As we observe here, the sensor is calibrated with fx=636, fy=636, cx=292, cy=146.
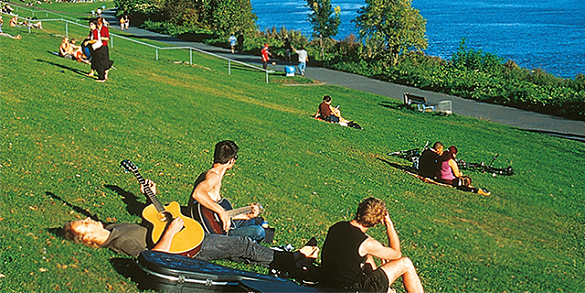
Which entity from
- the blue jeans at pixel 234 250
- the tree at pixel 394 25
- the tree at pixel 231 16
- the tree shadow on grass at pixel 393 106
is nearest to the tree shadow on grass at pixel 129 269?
the blue jeans at pixel 234 250

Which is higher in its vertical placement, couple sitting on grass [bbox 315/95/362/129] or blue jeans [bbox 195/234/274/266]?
couple sitting on grass [bbox 315/95/362/129]

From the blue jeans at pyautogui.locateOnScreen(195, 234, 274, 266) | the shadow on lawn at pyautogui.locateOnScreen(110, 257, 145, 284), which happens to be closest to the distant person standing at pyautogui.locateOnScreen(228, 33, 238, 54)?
the blue jeans at pyautogui.locateOnScreen(195, 234, 274, 266)

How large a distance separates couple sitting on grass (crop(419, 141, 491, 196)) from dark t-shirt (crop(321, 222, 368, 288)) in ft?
27.0

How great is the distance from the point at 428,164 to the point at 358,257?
8.58 meters

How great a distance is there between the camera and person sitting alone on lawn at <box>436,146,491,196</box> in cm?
1403

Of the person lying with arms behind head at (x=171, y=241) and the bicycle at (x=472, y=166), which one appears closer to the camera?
the person lying with arms behind head at (x=171, y=241)

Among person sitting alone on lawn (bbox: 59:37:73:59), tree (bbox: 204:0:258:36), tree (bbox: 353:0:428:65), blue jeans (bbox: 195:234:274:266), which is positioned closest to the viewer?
blue jeans (bbox: 195:234:274:266)

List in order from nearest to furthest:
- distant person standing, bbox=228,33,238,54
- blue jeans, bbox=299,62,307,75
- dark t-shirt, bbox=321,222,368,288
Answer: dark t-shirt, bbox=321,222,368,288, blue jeans, bbox=299,62,307,75, distant person standing, bbox=228,33,238,54

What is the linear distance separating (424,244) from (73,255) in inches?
214

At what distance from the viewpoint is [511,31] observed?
8919 centimetres

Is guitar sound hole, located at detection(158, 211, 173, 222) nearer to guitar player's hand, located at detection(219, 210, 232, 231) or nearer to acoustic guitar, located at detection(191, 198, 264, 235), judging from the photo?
acoustic guitar, located at detection(191, 198, 264, 235)

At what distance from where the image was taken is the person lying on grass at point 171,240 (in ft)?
21.0

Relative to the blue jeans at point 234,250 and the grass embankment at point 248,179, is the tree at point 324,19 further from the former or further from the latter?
the blue jeans at point 234,250

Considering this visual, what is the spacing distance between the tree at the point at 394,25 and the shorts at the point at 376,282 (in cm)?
3281
